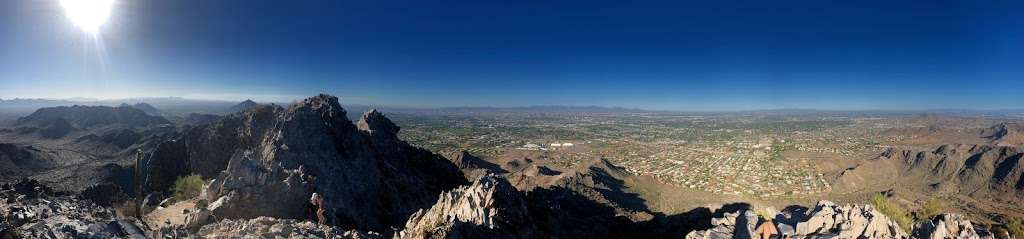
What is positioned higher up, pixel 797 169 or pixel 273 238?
pixel 273 238

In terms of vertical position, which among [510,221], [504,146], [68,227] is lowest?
[504,146]

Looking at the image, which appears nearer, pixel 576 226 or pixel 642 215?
pixel 576 226

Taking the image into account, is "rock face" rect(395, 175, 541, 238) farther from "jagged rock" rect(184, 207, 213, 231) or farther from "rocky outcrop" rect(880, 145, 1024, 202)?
"rocky outcrop" rect(880, 145, 1024, 202)

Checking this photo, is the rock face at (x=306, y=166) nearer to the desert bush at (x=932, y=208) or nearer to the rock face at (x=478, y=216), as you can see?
the rock face at (x=478, y=216)

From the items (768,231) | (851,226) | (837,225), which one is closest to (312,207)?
(768,231)

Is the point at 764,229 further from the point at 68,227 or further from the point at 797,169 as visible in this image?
the point at 797,169

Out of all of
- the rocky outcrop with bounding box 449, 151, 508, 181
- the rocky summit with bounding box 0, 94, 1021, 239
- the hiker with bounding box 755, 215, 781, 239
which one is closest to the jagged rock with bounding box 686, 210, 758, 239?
the rocky summit with bounding box 0, 94, 1021, 239

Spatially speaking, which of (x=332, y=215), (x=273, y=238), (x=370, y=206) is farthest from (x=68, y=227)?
(x=370, y=206)

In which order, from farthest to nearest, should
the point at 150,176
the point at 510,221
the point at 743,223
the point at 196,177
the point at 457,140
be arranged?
1. the point at 457,140
2. the point at 150,176
3. the point at 196,177
4. the point at 743,223
5. the point at 510,221

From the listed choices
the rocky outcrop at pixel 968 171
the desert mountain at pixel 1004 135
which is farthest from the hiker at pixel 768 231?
the desert mountain at pixel 1004 135
